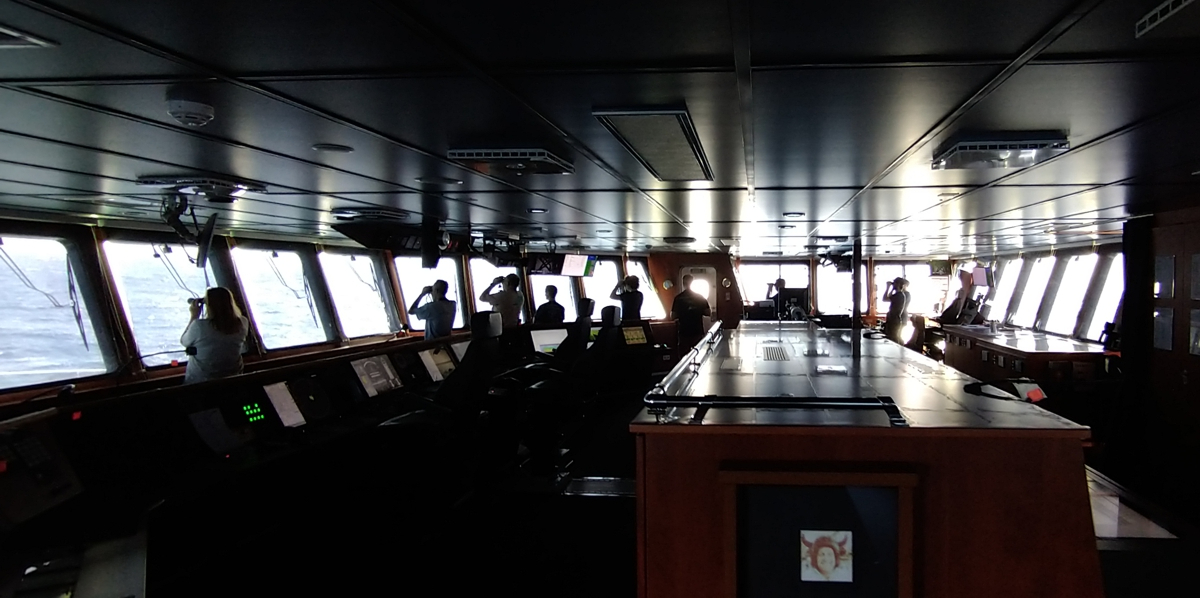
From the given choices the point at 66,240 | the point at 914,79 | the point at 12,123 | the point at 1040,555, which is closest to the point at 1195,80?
the point at 914,79

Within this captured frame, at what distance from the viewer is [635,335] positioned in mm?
9633

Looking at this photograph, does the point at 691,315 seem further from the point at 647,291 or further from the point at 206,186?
the point at 206,186

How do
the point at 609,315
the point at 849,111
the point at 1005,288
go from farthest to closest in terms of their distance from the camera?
the point at 1005,288
the point at 609,315
the point at 849,111

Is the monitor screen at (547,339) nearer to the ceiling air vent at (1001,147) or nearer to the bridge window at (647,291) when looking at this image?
the bridge window at (647,291)

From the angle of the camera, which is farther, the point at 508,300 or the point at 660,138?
the point at 508,300

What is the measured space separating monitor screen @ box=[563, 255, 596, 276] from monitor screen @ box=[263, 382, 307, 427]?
19.6 feet

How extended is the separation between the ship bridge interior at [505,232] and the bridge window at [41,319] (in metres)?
0.02

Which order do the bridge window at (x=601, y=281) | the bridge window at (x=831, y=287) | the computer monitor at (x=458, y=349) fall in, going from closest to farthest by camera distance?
the computer monitor at (x=458, y=349) < the bridge window at (x=601, y=281) < the bridge window at (x=831, y=287)

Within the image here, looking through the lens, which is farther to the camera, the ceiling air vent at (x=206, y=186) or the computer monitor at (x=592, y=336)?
the computer monitor at (x=592, y=336)

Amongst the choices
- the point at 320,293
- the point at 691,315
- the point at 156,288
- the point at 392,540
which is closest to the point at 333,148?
the point at 392,540

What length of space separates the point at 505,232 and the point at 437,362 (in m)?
1.91

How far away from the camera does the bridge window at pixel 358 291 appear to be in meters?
7.68

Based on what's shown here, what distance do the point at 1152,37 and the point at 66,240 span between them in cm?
656

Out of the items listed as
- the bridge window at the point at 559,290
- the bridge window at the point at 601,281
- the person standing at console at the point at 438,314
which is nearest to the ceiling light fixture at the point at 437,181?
the person standing at console at the point at 438,314
